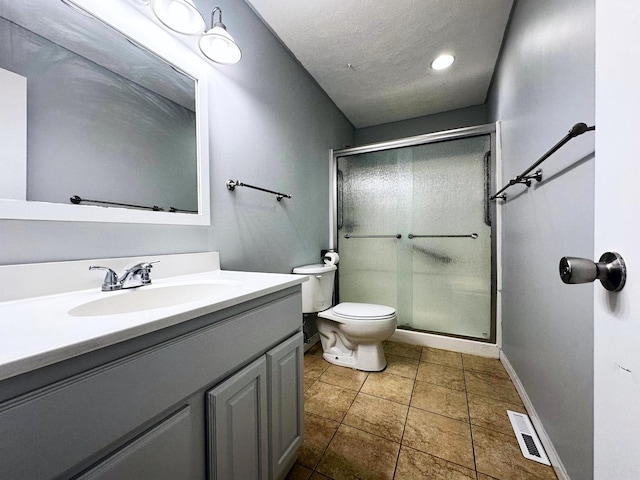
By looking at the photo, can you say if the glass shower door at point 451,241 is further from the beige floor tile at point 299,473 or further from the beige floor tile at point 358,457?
the beige floor tile at point 299,473

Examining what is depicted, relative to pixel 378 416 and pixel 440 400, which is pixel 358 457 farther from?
pixel 440 400

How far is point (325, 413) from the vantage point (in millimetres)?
1351

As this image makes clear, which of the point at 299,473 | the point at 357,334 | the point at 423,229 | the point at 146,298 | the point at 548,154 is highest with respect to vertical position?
the point at 548,154

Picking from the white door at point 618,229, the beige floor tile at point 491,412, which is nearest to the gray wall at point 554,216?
the beige floor tile at point 491,412

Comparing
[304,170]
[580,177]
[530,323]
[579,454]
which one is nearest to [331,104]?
[304,170]

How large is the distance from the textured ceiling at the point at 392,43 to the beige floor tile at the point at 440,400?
2257 millimetres

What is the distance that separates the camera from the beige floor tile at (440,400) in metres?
1.35

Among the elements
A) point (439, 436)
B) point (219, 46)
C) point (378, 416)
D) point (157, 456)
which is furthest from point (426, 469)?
point (219, 46)

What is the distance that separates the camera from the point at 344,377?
1690mm

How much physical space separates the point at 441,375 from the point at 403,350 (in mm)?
415

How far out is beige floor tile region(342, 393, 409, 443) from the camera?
122 centimetres

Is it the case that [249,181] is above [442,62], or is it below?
below

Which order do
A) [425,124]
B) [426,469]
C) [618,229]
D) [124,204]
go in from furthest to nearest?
1. [425,124]
2. [426,469]
3. [124,204]
4. [618,229]

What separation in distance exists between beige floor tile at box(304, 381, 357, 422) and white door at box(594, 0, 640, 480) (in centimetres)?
119
